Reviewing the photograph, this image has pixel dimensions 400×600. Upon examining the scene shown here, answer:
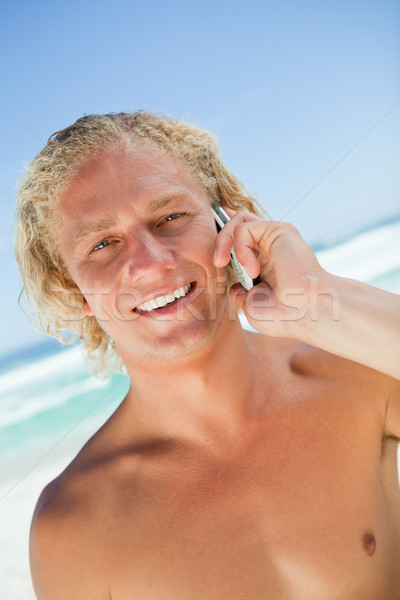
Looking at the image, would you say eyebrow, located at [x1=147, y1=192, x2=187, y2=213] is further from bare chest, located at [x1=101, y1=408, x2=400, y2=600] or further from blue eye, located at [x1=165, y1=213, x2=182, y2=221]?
bare chest, located at [x1=101, y1=408, x2=400, y2=600]

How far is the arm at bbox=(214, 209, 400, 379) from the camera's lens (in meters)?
1.99

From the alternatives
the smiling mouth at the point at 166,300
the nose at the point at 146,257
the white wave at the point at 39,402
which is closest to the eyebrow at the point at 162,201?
the nose at the point at 146,257

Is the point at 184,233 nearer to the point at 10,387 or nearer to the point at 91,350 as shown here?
the point at 91,350

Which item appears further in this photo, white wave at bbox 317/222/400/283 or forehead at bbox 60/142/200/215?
white wave at bbox 317/222/400/283

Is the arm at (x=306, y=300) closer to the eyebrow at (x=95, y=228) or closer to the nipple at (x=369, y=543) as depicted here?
the eyebrow at (x=95, y=228)

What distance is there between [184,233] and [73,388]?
8.55 meters

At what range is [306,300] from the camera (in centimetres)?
217

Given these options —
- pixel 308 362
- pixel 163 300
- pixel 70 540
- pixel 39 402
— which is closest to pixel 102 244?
pixel 163 300

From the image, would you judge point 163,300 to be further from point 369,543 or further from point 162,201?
point 369,543

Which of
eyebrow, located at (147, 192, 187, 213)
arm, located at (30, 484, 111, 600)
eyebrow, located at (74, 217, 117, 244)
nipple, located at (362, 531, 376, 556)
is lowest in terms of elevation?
nipple, located at (362, 531, 376, 556)

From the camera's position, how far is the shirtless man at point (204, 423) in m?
2.36

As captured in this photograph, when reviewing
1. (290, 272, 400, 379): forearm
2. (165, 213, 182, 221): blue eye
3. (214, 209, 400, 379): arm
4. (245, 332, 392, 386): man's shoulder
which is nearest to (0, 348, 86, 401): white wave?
(245, 332, 392, 386): man's shoulder

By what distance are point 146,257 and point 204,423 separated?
2.95ft

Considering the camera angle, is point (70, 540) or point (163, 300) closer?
point (70, 540)
